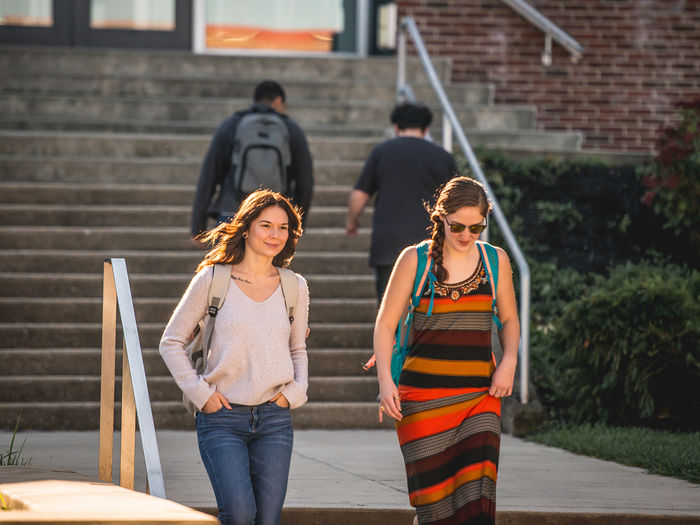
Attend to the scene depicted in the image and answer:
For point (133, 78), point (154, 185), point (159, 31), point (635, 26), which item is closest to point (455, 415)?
point (154, 185)

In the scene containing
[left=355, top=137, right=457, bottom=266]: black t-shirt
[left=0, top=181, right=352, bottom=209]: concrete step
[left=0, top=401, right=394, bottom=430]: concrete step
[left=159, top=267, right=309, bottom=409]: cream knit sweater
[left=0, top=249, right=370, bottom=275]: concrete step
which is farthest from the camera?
[left=0, top=181, right=352, bottom=209]: concrete step

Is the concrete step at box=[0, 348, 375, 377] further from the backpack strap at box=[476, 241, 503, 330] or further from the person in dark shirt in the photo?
the backpack strap at box=[476, 241, 503, 330]

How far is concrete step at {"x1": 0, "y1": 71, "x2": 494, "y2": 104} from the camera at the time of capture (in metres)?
12.0

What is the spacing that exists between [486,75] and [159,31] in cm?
375

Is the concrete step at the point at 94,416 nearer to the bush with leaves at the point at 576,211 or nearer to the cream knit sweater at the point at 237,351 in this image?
the bush with leaves at the point at 576,211

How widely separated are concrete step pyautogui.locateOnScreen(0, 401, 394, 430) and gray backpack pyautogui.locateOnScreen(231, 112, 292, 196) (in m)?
1.57

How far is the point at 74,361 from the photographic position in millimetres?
8555

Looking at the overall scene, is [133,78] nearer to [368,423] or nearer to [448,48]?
[448,48]

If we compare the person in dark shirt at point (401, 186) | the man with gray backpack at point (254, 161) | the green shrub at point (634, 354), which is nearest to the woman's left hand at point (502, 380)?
the person in dark shirt at point (401, 186)

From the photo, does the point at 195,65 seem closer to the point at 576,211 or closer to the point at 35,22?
the point at 35,22

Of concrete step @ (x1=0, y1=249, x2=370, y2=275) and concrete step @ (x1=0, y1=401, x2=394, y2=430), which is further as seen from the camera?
concrete step @ (x1=0, y1=249, x2=370, y2=275)

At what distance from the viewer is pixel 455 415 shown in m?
4.43

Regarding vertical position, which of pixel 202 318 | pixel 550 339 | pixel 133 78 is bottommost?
pixel 550 339

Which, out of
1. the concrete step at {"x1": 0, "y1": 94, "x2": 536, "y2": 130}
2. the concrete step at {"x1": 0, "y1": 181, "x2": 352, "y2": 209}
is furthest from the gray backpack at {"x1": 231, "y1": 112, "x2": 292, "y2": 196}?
the concrete step at {"x1": 0, "y1": 94, "x2": 536, "y2": 130}
